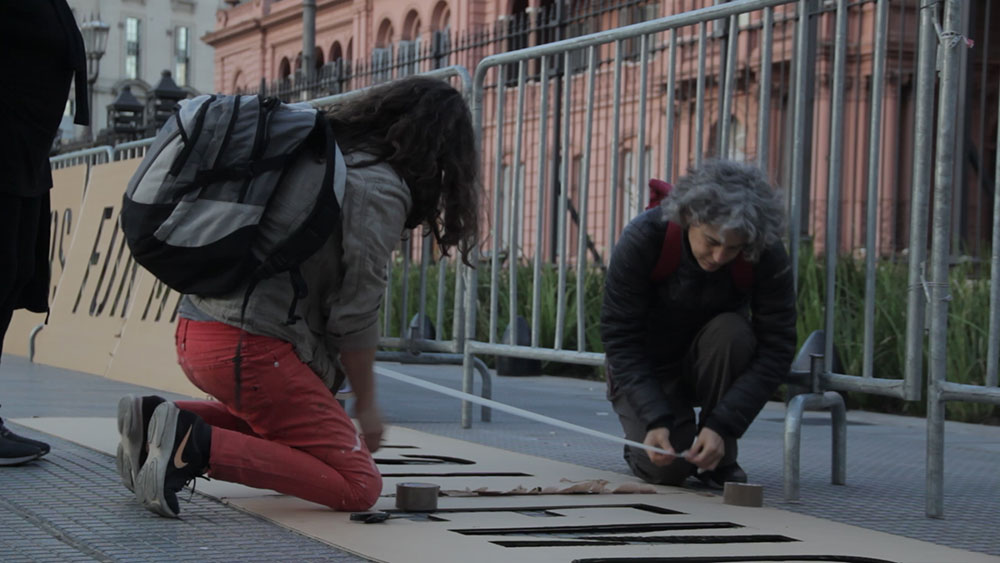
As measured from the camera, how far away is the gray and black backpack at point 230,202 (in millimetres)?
3596

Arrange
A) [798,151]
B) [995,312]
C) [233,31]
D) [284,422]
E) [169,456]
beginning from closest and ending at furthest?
[169,456] → [284,422] → [995,312] → [798,151] → [233,31]

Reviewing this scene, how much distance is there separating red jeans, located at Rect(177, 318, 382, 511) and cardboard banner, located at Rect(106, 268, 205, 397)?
3.20 m

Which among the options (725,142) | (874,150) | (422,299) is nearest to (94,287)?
(422,299)

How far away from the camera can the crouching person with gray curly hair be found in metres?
4.11

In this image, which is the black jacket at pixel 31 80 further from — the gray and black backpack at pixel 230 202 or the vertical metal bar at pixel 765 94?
the vertical metal bar at pixel 765 94

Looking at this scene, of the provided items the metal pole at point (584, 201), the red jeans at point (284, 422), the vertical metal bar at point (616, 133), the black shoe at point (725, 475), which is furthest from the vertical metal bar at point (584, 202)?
the red jeans at point (284, 422)

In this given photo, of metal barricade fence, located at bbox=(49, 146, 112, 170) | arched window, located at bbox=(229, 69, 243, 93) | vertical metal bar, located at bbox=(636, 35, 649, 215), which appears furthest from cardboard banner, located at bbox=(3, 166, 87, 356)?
arched window, located at bbox=(229, 69, 243, 93)

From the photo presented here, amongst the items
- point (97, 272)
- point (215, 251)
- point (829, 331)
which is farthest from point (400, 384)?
point (215, 251)

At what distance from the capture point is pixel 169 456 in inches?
139

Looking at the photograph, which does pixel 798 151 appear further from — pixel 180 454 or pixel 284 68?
pixel 284 68

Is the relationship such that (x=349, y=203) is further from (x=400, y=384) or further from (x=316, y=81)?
(x=316, y=81)

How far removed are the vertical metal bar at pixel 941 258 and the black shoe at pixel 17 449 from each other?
2.54 m

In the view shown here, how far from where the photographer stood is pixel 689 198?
13.5 feet

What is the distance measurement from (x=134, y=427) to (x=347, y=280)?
2.06ft
